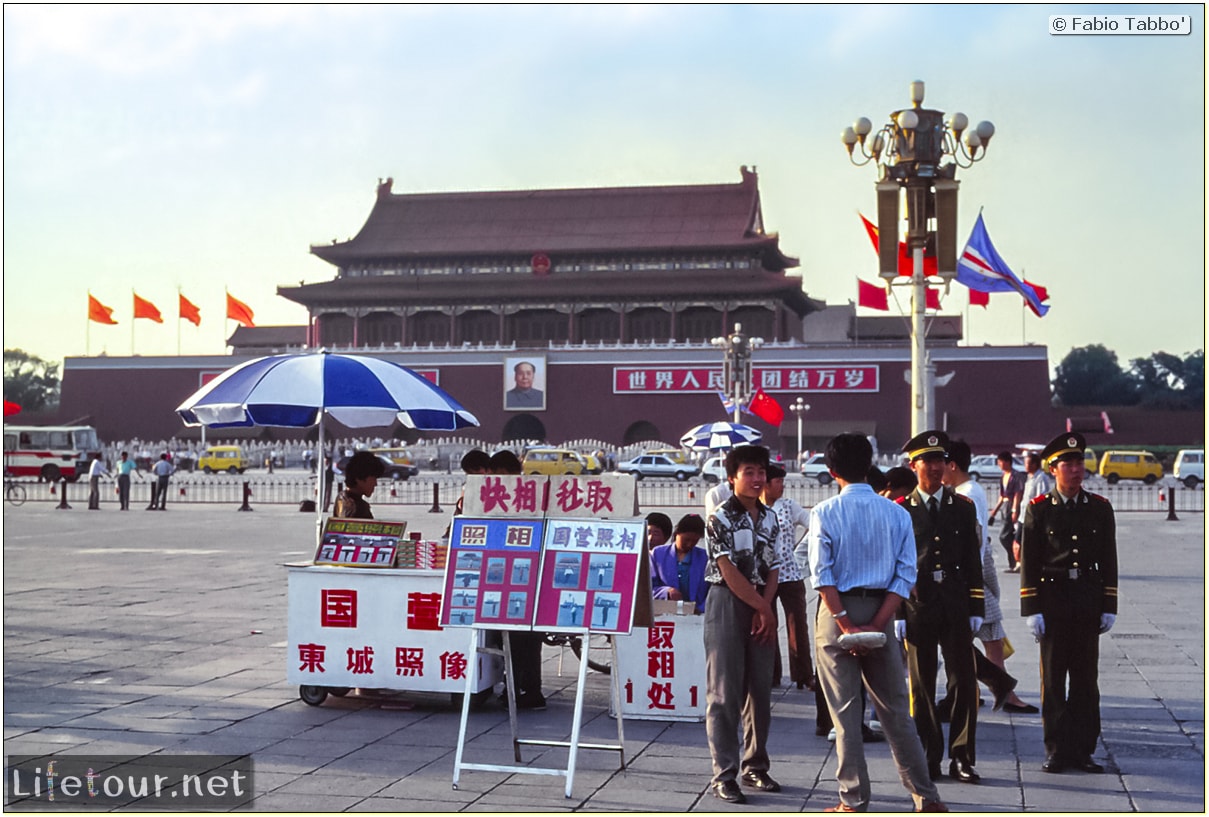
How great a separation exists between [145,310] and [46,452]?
227 inches

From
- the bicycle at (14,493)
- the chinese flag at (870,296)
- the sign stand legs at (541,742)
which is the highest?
the chinese flag at (870,296)

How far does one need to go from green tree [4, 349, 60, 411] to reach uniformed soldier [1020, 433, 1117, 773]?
2309 inches

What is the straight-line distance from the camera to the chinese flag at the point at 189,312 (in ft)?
121

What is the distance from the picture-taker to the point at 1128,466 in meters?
32.5

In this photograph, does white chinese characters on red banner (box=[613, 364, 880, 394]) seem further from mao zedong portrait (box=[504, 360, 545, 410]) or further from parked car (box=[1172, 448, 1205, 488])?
parked car (box=[1172, 448, 1205, 488])

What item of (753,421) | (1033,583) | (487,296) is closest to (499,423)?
(487,296)

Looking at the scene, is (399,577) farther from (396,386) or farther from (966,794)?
(966,794)

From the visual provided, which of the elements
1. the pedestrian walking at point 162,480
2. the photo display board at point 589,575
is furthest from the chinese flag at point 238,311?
the photo display board at point 589,575

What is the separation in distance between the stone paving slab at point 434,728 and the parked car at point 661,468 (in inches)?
906

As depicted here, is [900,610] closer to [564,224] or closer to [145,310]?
[145,310]

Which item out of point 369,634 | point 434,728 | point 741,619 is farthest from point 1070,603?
point 369,634

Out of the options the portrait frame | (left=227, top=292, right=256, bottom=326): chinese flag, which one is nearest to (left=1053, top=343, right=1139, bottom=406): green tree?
the portrait frame

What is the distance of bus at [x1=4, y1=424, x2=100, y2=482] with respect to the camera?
3269cm

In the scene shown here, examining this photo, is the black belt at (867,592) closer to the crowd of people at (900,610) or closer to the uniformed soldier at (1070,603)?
the crowd of people at (900,610)
